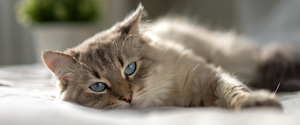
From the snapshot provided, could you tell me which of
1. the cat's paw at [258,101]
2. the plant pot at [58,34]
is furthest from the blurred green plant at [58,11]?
the cat's paw at [258,101]

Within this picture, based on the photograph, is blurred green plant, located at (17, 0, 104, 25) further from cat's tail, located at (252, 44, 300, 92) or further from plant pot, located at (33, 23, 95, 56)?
cat's tail, located at (252, 44, 300, 92)

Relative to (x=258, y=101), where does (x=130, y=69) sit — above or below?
above

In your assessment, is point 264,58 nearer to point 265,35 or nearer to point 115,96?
point 265,35

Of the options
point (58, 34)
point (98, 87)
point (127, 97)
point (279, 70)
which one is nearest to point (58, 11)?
point (58, 34)

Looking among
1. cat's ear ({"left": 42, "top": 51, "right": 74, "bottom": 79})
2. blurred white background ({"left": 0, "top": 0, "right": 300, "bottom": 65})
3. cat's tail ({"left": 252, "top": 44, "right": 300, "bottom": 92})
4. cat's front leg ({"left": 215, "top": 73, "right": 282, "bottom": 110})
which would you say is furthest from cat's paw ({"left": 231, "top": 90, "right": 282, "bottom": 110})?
blurred white background ({"left": 0, "top": 0, "right": 300, "bottom": 65})

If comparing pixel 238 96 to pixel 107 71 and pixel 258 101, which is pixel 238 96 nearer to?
pixel 258 101

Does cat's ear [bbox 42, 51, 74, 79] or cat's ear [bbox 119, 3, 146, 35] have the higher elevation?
cat's ear [bbox 119, 3, 146, 35]

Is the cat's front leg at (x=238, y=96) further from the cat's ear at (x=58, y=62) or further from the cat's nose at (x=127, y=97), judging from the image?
the cat's ear at (x=58, y=62)
